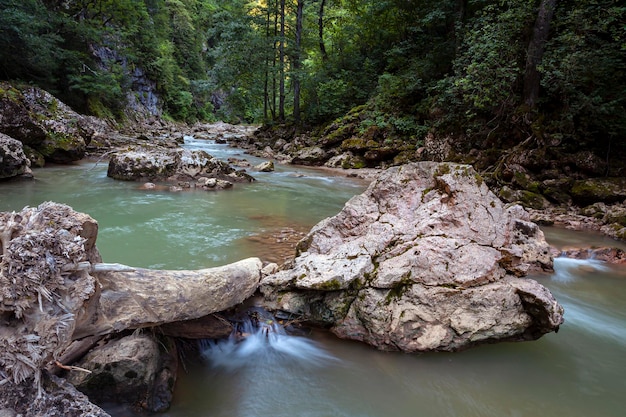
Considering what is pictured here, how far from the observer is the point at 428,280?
3234 millimetres

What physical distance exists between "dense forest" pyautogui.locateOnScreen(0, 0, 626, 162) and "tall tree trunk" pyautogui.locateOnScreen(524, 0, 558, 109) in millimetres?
31

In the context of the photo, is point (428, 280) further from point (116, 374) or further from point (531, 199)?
point (531, 199)

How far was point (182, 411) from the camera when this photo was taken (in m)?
2.41

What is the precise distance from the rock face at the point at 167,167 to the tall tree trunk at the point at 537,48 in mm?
8979

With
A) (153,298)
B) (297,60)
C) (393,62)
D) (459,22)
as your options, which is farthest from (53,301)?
(297,60)

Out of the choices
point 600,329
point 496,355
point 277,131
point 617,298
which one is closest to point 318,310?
point 496,355

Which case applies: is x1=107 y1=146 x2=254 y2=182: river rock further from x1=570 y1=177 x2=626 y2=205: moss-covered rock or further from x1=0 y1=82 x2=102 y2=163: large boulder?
x1=570 y1=177 x2=626 y2=205: moss-covered rock

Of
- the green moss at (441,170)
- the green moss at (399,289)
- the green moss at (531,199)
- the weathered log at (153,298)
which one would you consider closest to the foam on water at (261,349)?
the weathered log at (153,298)

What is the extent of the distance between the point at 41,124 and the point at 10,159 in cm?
306

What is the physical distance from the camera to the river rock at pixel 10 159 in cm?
870

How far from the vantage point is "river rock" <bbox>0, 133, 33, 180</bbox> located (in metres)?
8.70

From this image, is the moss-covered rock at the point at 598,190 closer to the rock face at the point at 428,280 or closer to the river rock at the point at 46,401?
the rock face at the point at 428,280

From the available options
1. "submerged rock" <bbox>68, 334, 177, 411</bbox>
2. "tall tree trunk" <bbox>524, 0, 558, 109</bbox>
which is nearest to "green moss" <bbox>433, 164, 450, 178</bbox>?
"submerged rock" <bbox>68, 334, 177, 411</bbox>

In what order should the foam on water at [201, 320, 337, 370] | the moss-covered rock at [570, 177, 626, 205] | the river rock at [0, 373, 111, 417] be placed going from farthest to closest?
the moss-covered rock at [570, 177, 626, 205], the foam on water at [201, 320, 337, 370], the river rock at [0, 373, 111, 417]
